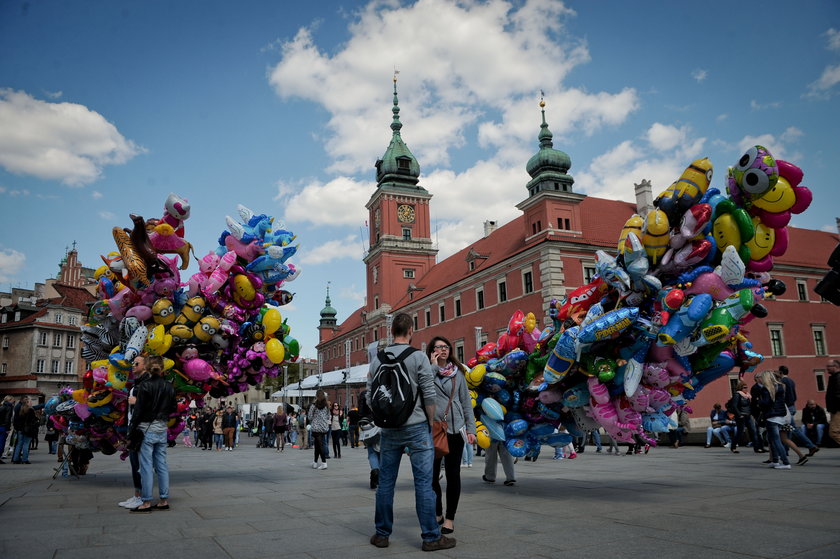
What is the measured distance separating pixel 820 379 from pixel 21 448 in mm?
41763

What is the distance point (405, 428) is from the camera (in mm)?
4770

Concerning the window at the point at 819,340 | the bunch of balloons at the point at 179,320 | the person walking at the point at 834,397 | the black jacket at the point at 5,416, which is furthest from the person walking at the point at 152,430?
the window at the point at 819,340

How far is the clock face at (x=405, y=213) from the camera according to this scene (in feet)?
183

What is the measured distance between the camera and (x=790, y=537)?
455cm

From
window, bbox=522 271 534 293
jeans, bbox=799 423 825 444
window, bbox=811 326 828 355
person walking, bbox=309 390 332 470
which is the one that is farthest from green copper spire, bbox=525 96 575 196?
person walking, bbox=309 390 332 470

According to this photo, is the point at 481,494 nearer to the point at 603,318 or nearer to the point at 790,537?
the point at 603,318

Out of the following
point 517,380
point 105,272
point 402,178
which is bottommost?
point 517,380

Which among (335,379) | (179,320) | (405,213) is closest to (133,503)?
(179,320)

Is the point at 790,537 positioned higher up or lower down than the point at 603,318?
lower down

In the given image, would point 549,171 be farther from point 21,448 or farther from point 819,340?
point 21,448

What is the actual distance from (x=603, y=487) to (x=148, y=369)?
21.0ft

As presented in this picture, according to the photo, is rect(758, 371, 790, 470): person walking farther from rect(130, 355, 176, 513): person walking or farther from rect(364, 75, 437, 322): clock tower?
rect(364, 75, 437, 322): clock tower

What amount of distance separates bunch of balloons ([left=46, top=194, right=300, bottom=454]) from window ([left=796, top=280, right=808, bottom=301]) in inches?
1504

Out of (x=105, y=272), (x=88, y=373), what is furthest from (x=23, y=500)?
(x=105, y=272)
